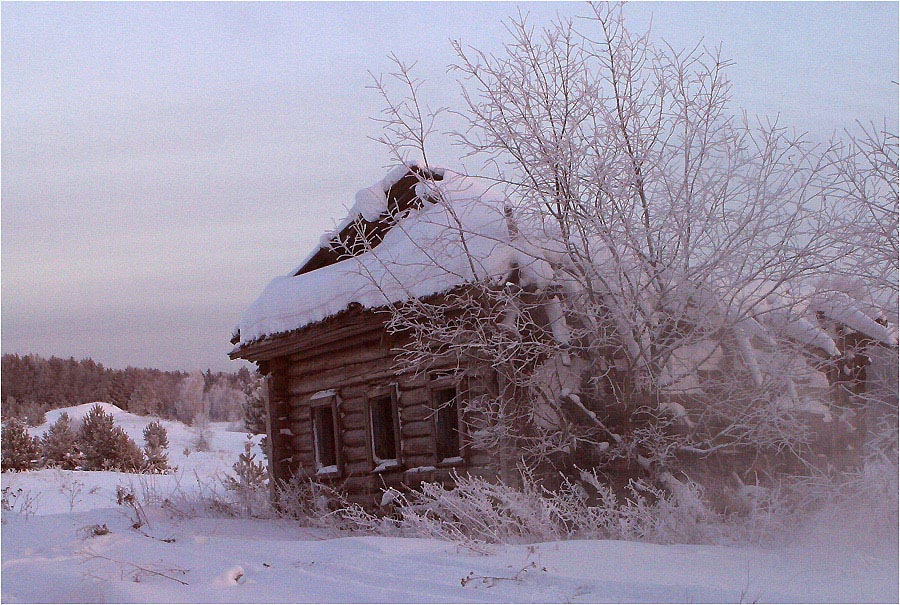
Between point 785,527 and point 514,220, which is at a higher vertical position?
point 514,220

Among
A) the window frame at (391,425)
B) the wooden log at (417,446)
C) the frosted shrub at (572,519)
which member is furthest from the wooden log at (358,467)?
the frosted shrub at (572,519)

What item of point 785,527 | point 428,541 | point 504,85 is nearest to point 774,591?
point 785,527

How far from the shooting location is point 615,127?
26.0 feet

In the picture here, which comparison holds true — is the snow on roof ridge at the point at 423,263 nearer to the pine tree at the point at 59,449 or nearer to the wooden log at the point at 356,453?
the wooden log at the point at 356,453

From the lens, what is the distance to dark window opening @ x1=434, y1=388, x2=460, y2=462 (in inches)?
403

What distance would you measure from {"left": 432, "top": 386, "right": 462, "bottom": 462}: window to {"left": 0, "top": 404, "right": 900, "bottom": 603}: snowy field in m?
3.37

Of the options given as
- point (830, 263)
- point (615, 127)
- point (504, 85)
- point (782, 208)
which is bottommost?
point (830, 263)

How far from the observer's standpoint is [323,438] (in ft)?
41.1

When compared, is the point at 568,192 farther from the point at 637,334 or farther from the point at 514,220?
the point at 637,334

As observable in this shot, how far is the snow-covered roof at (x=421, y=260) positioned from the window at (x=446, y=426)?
5.07 ft

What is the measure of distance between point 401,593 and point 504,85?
5159 mm

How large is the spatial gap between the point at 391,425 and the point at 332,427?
5.33ft

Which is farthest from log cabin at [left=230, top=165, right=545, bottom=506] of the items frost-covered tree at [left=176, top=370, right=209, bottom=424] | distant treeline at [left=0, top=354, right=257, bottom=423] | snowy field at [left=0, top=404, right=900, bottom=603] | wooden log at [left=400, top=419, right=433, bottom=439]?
frost-covered tree at [left=176, top=370, right=209, bottom=424]

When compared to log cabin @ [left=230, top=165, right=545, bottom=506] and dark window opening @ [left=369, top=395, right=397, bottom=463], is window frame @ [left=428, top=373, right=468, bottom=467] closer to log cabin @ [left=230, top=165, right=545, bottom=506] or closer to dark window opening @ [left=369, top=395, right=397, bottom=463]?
log cabin @ [left=230, top=165, right=545, bottom=506]
